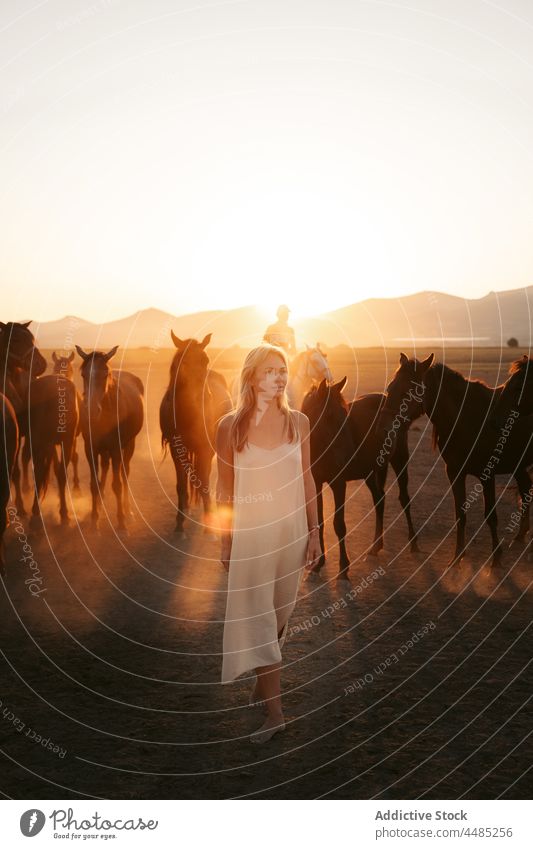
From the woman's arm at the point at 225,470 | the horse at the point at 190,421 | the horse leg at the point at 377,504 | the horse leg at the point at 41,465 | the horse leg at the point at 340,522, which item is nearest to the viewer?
the woman's arm at the point at 225,470

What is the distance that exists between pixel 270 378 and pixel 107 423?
798cm

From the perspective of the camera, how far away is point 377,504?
1134cm

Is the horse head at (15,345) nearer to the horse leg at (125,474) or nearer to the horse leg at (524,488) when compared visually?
the horse leg at (125,474)

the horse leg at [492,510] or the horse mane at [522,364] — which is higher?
the horse mane at [522,364]

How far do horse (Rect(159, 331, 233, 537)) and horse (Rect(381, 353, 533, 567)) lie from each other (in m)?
3.26

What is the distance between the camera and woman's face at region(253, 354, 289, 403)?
564 cm

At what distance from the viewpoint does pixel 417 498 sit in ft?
49.1

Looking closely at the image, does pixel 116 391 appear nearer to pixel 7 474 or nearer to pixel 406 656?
pixel 7 474

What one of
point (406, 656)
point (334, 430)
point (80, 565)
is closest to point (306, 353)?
point (334, 430)

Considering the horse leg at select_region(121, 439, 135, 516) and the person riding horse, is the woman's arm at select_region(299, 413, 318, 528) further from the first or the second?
the person riding horse

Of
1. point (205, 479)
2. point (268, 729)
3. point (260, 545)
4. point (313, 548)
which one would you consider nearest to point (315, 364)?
point (205, 479)

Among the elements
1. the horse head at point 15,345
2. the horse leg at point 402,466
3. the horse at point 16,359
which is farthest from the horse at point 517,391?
the horse head at point 15,345

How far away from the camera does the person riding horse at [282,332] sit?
13594 mm

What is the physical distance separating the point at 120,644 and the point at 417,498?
26.9 ft
